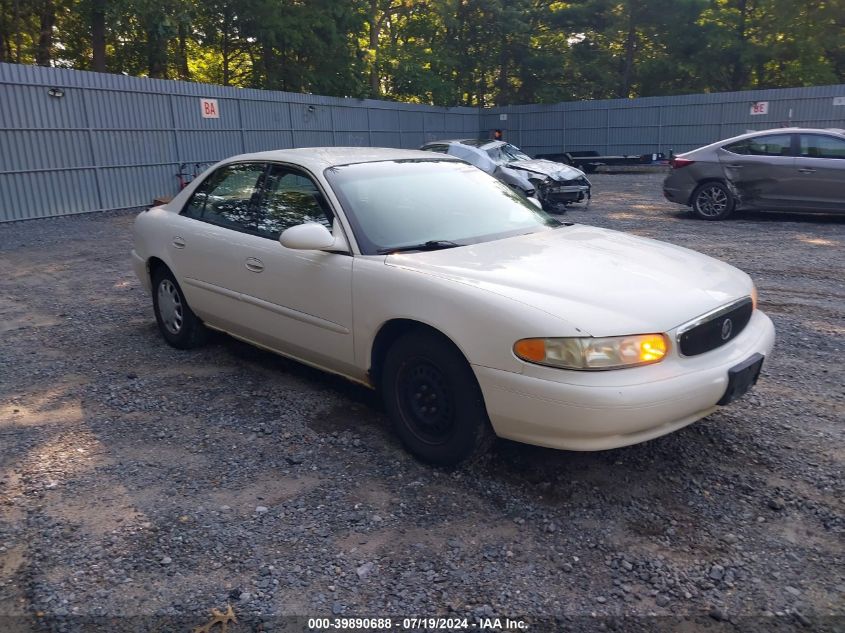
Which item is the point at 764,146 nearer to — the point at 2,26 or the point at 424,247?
the point at 424,247

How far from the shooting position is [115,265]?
9.44 m

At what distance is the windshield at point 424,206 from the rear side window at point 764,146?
8055mm

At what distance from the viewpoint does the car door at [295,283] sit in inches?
157

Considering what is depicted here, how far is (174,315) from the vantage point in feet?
18.4

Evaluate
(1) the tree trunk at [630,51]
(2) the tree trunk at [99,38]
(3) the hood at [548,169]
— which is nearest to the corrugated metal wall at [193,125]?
(2) the tree trunk at [99,38]

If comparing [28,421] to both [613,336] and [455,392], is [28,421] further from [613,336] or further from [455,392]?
[613,336]

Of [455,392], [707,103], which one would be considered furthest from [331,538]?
[707,103]

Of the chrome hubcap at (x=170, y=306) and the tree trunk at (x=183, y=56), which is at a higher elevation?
the tree trunk at (x=183, y=56)

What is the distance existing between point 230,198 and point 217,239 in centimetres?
35

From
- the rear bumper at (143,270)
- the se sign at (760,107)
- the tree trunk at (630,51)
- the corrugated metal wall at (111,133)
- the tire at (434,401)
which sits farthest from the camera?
the tree trunk at (630,51)

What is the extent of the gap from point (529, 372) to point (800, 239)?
8699 mm

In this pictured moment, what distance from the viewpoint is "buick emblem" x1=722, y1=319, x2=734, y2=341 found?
11.5 ft

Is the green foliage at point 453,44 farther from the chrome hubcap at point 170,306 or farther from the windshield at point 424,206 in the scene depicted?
the windshield at point 424,206

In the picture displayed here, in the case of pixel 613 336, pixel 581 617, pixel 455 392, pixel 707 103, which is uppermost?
pixel 707 103
